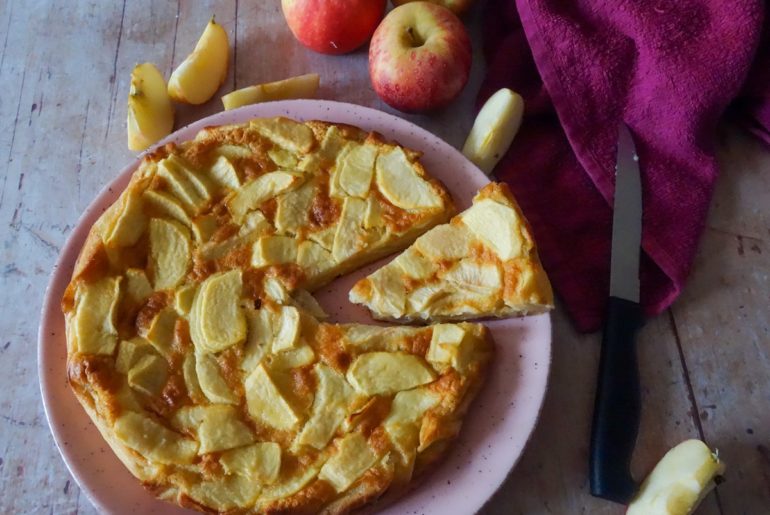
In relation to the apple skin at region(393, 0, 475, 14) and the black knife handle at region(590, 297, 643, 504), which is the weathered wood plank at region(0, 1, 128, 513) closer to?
the apple skin at region(393, 0, 475, 14)

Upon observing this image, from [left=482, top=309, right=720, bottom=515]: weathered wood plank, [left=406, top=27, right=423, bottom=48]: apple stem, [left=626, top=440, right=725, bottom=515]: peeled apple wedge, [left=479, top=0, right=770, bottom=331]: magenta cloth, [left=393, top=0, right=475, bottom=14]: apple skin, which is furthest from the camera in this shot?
[left=393, top=0, right=475, bottom=14]: apple skin

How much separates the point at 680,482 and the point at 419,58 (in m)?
1.12

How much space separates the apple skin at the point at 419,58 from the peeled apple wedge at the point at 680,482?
1.00 meters

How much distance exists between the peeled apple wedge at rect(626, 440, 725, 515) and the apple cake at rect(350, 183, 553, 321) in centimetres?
40

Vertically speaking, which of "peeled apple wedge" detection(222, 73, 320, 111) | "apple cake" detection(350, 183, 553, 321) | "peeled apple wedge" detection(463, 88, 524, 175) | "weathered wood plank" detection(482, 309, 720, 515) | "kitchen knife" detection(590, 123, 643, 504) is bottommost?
"weathered wood plank" detection(482, 309, 720, 515)

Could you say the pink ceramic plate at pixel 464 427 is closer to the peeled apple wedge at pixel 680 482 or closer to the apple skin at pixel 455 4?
the peeled apple wedge at pixel 680 482

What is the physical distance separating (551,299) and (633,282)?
0.24 meters

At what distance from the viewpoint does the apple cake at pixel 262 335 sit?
4.60ft

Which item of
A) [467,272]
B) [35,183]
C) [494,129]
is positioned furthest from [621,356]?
[35,183]

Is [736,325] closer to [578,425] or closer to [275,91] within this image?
[578,425]

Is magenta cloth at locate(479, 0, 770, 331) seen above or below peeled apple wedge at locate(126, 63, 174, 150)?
below

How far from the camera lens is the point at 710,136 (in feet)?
6.06

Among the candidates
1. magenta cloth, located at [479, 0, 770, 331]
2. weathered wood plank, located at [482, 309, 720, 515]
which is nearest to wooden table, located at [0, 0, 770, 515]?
weathered wood plank, located at [482, 309, 720, 515]

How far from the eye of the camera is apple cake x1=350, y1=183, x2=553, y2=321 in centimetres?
156
